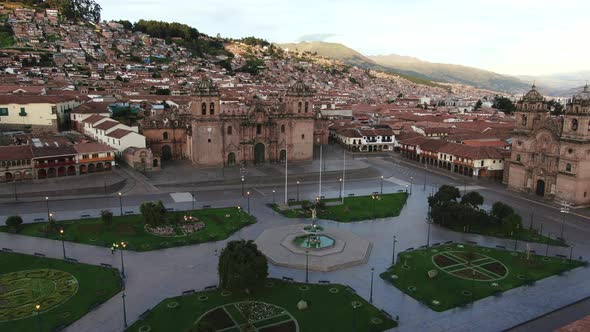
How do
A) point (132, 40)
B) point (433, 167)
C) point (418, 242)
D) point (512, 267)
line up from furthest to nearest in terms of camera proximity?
1. point (132, 40)
2. point (433, 167)
3. point (418, 242)
4. point (512, 267)

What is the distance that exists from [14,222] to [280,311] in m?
24.9

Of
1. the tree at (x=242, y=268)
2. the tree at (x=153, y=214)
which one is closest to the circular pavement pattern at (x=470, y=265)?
the tree at (x=242, y=268)

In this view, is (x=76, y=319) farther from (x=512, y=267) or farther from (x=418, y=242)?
(x=512, y=267)

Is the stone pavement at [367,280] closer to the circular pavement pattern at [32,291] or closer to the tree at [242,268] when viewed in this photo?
the circular pavement pattern at [32,291]

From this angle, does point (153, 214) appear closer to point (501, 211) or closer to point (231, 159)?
point (231, 159)

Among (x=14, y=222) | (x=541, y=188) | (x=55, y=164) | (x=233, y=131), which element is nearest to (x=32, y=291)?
(x=14, y=222)

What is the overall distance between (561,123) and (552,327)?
33.2 meters

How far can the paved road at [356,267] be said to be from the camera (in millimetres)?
25609

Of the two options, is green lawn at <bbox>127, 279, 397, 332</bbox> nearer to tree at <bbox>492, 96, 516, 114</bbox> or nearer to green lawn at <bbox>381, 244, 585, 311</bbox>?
green lawn at <bbox>381, 244, 585, 311</bbox>

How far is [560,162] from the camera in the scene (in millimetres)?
49062

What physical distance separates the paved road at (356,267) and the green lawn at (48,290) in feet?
3.37

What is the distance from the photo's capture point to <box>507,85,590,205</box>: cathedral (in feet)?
156

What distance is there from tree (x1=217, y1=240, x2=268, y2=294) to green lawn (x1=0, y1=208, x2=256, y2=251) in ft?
34.5

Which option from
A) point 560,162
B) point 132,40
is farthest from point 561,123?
point 132,40
